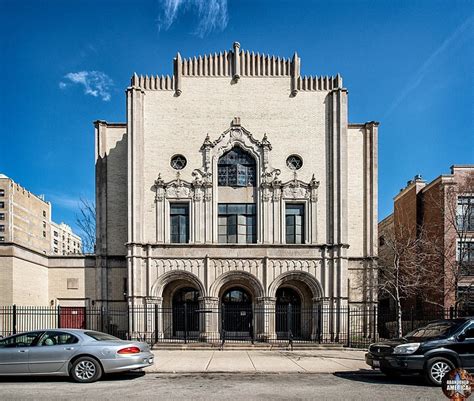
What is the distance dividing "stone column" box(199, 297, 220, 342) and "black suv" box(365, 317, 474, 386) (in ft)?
42.7

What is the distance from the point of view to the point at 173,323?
24.6 meters

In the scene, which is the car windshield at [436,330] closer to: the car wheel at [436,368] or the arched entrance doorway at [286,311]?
the car wheel at [436,368]

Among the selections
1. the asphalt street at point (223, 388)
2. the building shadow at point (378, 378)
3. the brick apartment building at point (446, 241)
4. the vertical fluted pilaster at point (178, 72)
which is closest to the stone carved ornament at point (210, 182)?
the vertical fluted pilaster at point (178, 72)

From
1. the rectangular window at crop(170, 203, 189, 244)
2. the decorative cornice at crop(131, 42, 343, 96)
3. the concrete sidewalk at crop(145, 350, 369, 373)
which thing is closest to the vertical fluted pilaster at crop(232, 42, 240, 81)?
the decorative cornice at crop(131, 42, 343, 96)

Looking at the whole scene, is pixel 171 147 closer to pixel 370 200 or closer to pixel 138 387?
pixel 370 200

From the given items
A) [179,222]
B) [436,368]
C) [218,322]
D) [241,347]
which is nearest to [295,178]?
[179,222]

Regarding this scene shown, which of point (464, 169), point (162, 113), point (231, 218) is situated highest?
point (162, 113)

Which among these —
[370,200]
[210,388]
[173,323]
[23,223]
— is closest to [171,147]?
[173,323]

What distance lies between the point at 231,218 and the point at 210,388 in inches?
565

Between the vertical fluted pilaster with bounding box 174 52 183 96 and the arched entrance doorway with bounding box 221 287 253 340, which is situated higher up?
the vertical fluted pilaster with bounding box 174 52 183 96

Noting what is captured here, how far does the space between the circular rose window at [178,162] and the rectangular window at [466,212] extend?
16551 mm

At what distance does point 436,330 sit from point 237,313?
47.7 feet

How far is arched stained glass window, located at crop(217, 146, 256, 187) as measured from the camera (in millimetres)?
24781

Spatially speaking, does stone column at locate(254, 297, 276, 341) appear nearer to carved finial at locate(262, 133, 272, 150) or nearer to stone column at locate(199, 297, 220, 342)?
stone column at locate(199, 297, 220, 342)
